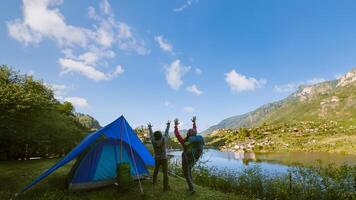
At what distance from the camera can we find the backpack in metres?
10.1

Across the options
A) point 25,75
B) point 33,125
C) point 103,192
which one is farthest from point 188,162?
point 25,75

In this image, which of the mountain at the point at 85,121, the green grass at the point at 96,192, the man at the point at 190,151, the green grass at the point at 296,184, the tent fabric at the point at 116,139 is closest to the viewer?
the green grass at the point at 96,192

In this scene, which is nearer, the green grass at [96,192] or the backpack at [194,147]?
the green grass at [96,192]

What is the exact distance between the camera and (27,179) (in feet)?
42.0

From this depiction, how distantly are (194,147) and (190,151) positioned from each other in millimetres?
225

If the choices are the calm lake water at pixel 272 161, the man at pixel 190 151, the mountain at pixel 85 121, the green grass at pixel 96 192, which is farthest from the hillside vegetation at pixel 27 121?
the mountain at pixel 85 121

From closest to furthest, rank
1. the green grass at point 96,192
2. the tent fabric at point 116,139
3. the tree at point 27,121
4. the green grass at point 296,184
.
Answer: the green grass at point 96,192, the green grass at point 296,184, the tent fabric at point 116,139, the tree at point 27,121

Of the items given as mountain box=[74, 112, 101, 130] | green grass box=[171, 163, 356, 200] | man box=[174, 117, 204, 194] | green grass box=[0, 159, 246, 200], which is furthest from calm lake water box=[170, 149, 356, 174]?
mountain box=[74, 112, 101, 130]

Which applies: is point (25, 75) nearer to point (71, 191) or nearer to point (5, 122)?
point (5, 122)

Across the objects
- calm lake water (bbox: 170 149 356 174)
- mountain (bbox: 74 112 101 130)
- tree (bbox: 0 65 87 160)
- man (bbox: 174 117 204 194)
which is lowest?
calm lake water (bbox: 170 149 356 174)

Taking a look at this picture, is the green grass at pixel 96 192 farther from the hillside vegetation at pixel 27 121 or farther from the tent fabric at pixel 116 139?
the hillside vegetation at pixel 27 121

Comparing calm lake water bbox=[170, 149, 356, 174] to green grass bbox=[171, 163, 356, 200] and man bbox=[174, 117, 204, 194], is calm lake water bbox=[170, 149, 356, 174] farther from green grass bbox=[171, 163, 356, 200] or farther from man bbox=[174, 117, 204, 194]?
man bbox=[174, 117, 204, 194]

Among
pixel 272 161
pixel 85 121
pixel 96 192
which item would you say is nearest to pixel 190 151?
pixel 96 192

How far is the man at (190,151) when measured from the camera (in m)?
10.1
